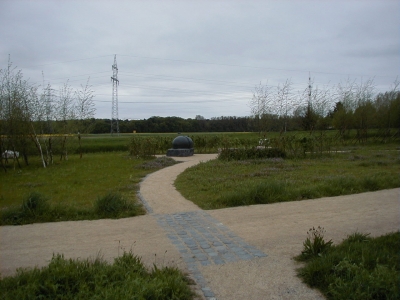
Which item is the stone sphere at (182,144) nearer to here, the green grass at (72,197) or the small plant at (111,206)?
the green grass at (72,197)

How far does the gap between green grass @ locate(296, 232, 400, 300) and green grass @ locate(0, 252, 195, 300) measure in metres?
1.55

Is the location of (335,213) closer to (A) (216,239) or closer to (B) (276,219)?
(B) (276,219)

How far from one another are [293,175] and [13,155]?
15.1 meters

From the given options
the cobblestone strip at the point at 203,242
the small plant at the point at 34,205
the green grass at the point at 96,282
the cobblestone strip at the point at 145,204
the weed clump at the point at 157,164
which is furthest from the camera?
the weed clump at the point at 157,164

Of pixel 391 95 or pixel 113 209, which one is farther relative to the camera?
pixel 391 95

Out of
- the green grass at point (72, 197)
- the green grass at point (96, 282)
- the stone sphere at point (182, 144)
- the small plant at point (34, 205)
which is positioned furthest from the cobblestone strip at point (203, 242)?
the stone sphere at point (182, 144)

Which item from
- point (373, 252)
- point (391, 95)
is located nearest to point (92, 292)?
point (373, 252)

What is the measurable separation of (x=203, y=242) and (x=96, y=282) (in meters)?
2.16

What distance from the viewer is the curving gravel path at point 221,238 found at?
427 cm

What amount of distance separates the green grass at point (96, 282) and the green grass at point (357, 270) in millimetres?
1552

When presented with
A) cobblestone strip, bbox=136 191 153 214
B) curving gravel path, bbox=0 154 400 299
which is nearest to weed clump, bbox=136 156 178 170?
cobblestone strip, bbox=136 191 153 214

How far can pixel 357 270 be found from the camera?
13.1 ft

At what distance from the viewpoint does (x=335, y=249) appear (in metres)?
4.80

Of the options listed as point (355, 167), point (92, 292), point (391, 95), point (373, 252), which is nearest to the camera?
point (92, 292)
